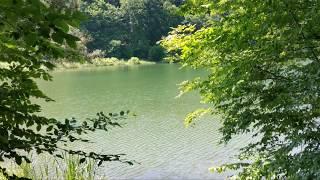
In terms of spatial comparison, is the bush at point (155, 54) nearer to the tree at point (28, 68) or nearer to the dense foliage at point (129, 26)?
the dense foliage at point (129, 26)

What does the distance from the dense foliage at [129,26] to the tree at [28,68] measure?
89029mm

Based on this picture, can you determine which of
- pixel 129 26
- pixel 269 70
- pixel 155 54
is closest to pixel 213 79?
pixel 269 70

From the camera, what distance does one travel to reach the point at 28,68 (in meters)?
2.59

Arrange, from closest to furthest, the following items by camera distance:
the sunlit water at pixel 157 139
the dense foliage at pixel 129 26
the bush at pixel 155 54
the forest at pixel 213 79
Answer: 1. the forest at pixel 213 79
2. the sunlit water at pixel 157 139
3. the bush at pixel 155 54
4. the dense foliage at pixel 129 26

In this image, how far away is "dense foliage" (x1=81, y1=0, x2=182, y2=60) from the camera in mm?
93688

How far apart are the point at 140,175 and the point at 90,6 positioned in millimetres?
98134

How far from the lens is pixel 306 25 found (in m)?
4.23

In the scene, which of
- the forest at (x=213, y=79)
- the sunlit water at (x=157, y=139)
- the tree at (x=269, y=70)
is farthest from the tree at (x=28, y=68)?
the tree at (x=269, y=70)

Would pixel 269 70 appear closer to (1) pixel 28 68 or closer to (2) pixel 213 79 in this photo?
(2) pixel 213 79

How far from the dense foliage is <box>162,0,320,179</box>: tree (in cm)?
8622

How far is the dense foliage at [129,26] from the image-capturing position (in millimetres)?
93688

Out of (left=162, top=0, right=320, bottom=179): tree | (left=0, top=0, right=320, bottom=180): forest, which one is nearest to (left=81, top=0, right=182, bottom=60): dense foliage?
(left=0, top=0, right=320, bottom=180): forest

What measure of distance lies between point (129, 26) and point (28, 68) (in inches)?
3968

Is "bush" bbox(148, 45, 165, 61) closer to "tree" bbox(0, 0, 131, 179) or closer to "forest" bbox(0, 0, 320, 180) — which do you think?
"forest" bbox(0, 0, 320, 180)
